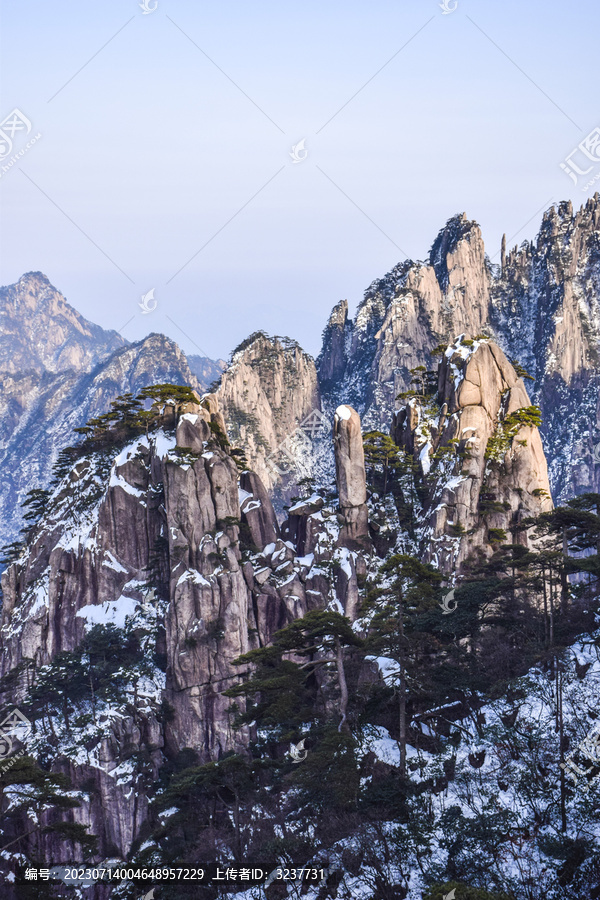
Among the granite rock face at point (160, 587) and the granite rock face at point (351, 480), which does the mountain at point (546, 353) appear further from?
the granite rock face at point (160, 587)

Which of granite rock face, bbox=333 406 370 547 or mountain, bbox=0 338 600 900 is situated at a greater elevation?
granite rock face, bbox=333 406 370 547

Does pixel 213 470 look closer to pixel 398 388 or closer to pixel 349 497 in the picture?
pixel 349 497

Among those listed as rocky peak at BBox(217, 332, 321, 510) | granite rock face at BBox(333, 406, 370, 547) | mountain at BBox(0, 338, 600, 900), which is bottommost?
mountain at BBox(0, 338, 600, 900)

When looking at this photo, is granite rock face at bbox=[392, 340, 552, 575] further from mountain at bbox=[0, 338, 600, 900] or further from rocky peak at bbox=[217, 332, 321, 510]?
rocky peak at bbox=[217, 332, 321, 510]

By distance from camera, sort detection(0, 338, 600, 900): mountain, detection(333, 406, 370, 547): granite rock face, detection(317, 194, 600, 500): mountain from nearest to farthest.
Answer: detection(0, 338, 600, 900): mountain → detection(333, 406, 370, 547): granite rock face → detection(317, 194, 600, 500): mountain

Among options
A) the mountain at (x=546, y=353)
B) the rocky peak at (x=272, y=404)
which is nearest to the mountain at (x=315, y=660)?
the rocky peak at (x=272, y=404)

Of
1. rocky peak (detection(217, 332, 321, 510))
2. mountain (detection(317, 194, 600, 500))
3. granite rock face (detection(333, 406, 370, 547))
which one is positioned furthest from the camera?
mountain (detection(317, 194, 600, 500))

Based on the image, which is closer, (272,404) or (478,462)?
(478,462)

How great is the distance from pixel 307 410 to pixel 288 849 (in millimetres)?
157545

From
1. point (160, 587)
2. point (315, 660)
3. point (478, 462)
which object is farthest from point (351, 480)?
point (315, 660)

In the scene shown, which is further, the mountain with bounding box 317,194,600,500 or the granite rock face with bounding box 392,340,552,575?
the mountain with bounding box 317,194,600,500

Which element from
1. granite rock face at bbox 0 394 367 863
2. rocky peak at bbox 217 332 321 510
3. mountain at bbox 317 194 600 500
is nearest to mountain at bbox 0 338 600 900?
granite rock face at bbox 0 394 367 863

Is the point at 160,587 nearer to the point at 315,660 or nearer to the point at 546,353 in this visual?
the point at 315,660

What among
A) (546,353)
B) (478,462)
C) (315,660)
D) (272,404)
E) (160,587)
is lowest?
(315,660)
